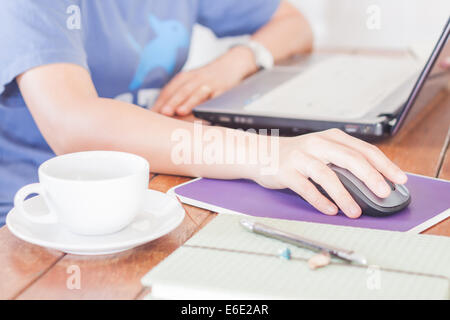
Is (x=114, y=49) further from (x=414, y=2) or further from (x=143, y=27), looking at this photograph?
(x=414, y=2)

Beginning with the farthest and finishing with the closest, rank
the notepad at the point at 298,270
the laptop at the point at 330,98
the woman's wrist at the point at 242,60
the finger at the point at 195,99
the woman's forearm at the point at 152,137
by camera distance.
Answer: the woman's wrist at the point at 242,60
the finger at the point at 195,99
the laptop at the point at 330,98
the woman's forearm at the point at 152,137
the notepad at the point at 298,270

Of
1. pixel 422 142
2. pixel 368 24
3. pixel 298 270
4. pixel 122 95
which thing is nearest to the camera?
pixel 298 270

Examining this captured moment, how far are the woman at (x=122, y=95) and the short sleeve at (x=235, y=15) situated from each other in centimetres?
8

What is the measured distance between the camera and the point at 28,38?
2.58 feet

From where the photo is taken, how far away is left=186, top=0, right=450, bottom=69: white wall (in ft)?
8.80

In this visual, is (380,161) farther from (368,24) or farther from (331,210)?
(368,24)

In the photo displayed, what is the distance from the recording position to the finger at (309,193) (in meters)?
0.62

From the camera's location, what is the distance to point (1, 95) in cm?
84

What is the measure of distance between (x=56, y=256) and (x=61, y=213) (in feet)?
0.13

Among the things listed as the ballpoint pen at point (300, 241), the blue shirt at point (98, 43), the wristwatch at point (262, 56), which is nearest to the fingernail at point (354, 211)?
the ballpoint pen at point (300, 241)

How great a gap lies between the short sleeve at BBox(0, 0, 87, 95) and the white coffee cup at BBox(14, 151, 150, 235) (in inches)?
10.1

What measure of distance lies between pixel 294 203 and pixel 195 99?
1.47 ft

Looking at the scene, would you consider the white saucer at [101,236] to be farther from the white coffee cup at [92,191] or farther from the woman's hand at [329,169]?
the woman's hand at [329,169]

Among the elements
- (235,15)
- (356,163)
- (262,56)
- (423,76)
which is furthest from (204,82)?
(356,163)
